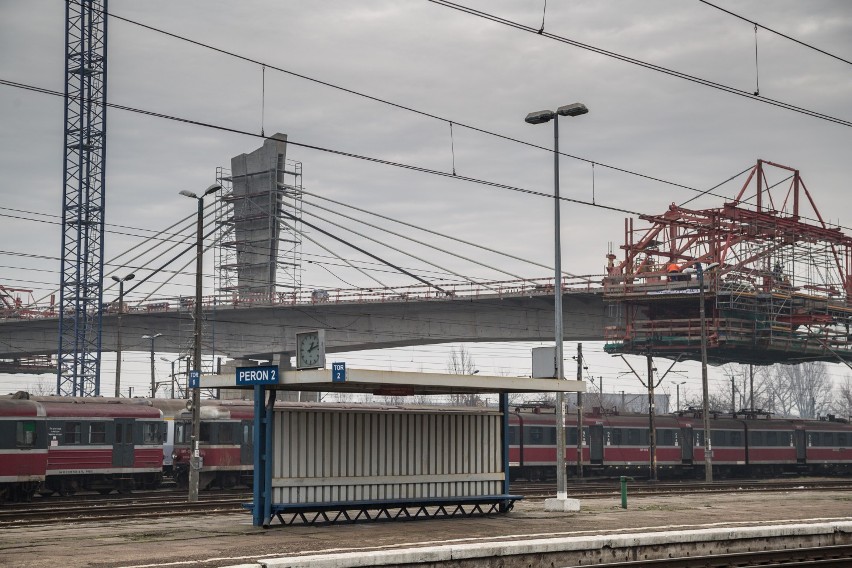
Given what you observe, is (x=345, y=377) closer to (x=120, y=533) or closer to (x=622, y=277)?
(x=120, y=533)

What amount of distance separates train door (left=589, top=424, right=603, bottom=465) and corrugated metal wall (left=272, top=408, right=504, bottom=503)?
1239 inches

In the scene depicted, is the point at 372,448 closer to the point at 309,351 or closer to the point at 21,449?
the point at 309,351

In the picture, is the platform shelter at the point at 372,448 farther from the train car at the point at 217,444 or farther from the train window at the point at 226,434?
the train window at the point at 226,434

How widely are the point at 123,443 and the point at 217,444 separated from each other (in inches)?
175

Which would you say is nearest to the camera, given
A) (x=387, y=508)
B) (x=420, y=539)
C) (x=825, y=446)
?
(x=420, y=539)

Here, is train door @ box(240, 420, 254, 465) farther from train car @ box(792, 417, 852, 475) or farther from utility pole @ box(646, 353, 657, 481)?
train car @ box(792, 417, 852, 475)

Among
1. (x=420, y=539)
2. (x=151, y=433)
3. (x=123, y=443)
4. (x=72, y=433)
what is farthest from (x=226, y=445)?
(x=420, y=539)

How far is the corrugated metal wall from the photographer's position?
21.9 metres

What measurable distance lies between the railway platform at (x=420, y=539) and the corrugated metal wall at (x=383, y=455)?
2.57 ft

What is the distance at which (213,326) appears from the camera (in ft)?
251

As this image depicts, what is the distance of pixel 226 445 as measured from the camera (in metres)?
44.0

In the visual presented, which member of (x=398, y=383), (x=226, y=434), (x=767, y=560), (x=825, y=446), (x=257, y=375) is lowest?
(x=825, y=446)

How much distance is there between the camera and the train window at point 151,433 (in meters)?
41.4

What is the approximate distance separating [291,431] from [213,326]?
184 ft
